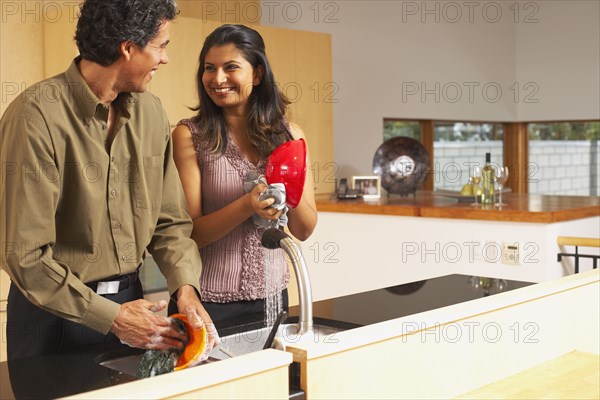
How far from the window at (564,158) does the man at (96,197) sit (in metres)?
6.13

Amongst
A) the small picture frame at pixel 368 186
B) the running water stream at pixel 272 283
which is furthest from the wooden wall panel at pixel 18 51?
the running water stream at pixel 272 283

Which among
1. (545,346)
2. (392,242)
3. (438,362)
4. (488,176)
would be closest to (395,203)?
(392,242)

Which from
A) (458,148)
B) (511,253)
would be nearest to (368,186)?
(511,253)

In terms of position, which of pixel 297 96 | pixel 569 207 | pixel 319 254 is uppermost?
pixel 297 96

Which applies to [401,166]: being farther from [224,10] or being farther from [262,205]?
[262,205]

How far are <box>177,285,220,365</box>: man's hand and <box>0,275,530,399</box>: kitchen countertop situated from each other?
0.11 m

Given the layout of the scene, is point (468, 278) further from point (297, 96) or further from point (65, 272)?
point (297, 96)

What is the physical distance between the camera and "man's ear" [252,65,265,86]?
2.15m

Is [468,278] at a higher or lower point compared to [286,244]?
lower

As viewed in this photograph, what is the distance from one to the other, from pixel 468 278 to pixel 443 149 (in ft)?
14.7

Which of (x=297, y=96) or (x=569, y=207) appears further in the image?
(x=297, y=96)

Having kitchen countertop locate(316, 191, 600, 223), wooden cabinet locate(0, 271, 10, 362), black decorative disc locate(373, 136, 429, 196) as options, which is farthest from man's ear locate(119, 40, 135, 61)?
black decorative disc locate(373, 136, 429, 196)

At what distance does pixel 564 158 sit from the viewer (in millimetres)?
7465

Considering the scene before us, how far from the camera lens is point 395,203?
182 inches
